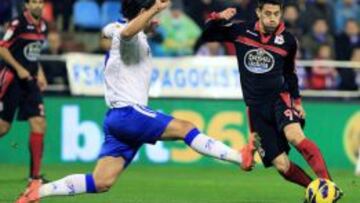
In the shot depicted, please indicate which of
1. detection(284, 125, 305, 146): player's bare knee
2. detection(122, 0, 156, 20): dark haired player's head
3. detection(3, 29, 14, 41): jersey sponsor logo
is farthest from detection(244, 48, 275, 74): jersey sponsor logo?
detection(3, 29, 14, 41): jersey sponsor logo

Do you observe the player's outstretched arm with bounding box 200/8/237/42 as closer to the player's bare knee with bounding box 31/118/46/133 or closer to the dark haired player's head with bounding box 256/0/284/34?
the dark haired player's head with bounding box 256/0/284/34

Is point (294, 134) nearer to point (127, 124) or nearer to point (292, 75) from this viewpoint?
point (292, 75)

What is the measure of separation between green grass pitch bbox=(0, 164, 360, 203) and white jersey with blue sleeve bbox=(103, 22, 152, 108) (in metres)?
2.34

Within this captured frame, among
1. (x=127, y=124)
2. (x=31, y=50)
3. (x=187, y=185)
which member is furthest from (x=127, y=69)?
(x=31, y=50)

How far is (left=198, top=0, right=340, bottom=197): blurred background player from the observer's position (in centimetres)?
1059

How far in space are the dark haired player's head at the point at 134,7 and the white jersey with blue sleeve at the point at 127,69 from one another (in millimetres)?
94

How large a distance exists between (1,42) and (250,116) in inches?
159

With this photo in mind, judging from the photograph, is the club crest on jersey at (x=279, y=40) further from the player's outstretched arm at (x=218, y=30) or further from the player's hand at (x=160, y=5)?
the player's hand at (x=160, y=5)

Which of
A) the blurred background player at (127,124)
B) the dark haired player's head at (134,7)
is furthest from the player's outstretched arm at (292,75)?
the dark haired player's head at (134,7)

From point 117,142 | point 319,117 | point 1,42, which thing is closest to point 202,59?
point 319,117

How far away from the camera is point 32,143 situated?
44.1 ft

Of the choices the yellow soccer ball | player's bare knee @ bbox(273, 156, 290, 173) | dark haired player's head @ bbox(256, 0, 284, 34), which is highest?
dark haired player's head @ bbox(256, 0, 284, 34)

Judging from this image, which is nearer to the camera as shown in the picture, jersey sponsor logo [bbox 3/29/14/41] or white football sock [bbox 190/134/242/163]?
white football sock [bbox 190/134/242/163]

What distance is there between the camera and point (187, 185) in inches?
527
